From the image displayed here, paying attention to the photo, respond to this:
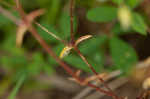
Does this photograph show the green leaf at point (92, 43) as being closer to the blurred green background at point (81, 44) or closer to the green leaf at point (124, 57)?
the blurred green background at point (81, 44)

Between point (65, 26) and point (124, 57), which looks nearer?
point (124, 57)

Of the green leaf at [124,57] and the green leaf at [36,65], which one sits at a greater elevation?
the green leaf at [36,65]

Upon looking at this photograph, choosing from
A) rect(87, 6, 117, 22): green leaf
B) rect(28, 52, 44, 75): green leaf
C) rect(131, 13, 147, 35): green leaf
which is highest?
rect(28, 52, 44, 75): green leaf

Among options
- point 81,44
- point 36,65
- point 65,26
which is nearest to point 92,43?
point 81,44

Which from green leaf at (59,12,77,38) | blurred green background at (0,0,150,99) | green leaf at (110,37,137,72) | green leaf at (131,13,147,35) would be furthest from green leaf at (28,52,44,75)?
green leaf at (131,13,147,35)

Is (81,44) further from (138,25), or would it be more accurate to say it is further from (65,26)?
(138,25)

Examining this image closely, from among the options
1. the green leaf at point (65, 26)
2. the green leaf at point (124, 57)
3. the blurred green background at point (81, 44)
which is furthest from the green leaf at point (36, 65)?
the green leaf at point (124, 57)

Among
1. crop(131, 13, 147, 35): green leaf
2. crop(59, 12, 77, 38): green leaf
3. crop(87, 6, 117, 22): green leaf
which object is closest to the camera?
crop(131, 13, 147, 35): green leaf

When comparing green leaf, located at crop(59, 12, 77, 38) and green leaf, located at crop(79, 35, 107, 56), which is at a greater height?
green leaf, located at crop(59, 12, 77, 38)

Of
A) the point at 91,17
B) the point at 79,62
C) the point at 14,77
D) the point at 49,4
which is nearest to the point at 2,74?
the point at 14,77

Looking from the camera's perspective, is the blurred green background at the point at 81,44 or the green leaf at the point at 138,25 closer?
the green leaf at the point at 138,25

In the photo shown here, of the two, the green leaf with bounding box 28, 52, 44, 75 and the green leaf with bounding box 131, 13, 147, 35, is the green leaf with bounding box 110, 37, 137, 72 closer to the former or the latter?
the green leaf with bounding box 131, 13, 147, 35
